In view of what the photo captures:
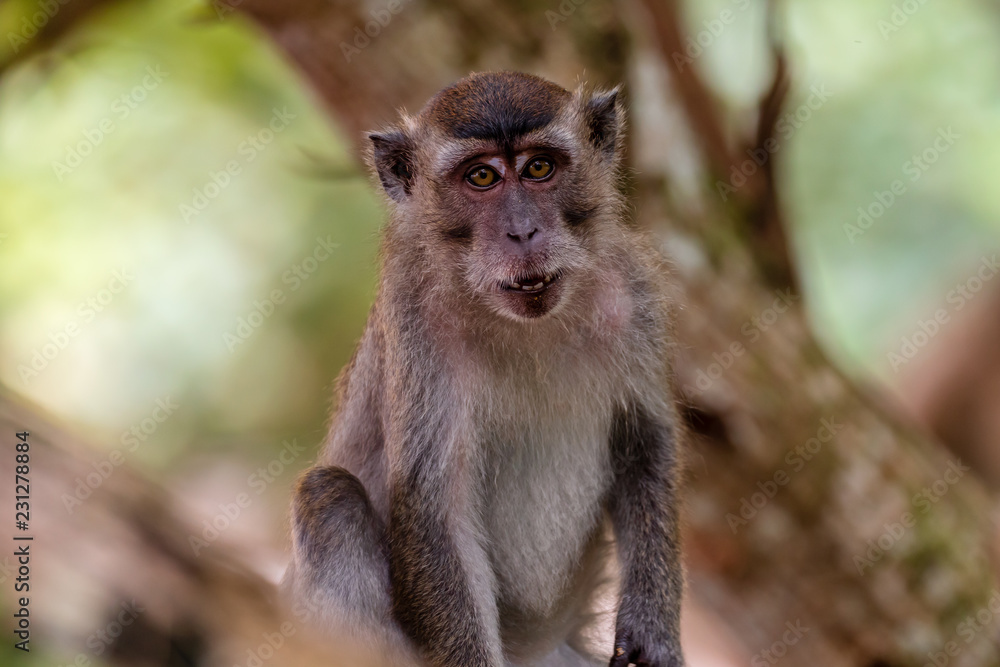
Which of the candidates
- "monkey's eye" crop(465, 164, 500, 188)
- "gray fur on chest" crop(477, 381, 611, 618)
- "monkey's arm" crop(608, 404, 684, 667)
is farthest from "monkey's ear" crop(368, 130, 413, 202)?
"monkey's arm" crop(608, 404, 684, 667)

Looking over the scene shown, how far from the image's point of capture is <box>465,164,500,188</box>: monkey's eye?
504cm

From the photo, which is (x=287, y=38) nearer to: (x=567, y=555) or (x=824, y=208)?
(x=567, y=555)

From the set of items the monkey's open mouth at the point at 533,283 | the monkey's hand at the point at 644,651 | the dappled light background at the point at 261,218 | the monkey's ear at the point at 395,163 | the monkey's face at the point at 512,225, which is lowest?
the monkey's hand at the point at 644,651

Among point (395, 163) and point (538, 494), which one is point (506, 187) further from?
point (538, 494)

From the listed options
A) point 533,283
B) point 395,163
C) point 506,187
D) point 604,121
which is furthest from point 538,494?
point 604,121

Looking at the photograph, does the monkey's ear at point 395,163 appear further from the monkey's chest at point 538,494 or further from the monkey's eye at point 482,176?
the monkey's chest at point 538,494

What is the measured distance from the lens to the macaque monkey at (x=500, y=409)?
5094mm

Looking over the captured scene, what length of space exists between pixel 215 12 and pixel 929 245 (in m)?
8.65

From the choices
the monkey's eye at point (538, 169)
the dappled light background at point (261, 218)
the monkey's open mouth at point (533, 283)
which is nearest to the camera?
the monkey's open mouth at point (533, 283)

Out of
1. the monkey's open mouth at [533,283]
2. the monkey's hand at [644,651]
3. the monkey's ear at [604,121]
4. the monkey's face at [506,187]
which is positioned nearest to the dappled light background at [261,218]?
the monkey's ear at [604,121]

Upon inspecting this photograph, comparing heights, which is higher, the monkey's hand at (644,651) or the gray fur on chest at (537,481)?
the gray fur on chest at (537,481)

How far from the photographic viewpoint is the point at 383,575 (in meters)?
5.50

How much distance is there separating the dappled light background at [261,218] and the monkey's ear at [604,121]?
3.95 meters

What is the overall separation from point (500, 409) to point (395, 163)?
60.7 inches
